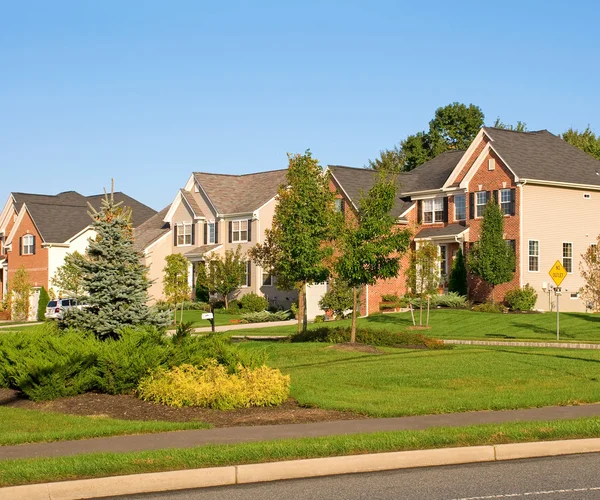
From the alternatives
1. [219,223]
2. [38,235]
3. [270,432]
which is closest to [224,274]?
[219,223]

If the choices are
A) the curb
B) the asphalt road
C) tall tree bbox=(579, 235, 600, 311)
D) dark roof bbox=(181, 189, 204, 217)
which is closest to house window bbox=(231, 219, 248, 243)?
dark roof bbox=(181, 189, 204, 217)

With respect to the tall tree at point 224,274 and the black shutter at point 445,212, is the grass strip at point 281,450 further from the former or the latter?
the tall tree at point 224,274

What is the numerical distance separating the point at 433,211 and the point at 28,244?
30475 millimetres

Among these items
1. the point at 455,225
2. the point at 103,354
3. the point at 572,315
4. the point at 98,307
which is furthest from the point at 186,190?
the point at 103,354

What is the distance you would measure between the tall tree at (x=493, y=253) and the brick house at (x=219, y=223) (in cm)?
1326

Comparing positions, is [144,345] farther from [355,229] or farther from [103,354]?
[355,229]

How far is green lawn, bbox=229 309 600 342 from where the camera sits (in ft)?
113

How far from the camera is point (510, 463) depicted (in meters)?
10.7

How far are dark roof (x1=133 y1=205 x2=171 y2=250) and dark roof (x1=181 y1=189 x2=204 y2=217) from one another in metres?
3.04

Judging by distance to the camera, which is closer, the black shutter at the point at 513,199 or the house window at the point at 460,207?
the black shutter at the point at 513,199

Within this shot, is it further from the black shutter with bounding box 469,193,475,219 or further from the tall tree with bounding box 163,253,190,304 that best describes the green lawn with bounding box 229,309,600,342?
the black shutter with bounding box 469,193,475,219

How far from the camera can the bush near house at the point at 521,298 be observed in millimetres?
43750

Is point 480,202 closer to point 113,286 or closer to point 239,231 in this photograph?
point 239,231

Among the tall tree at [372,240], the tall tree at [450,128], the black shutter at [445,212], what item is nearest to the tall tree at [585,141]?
the tall tree at [450,128]
